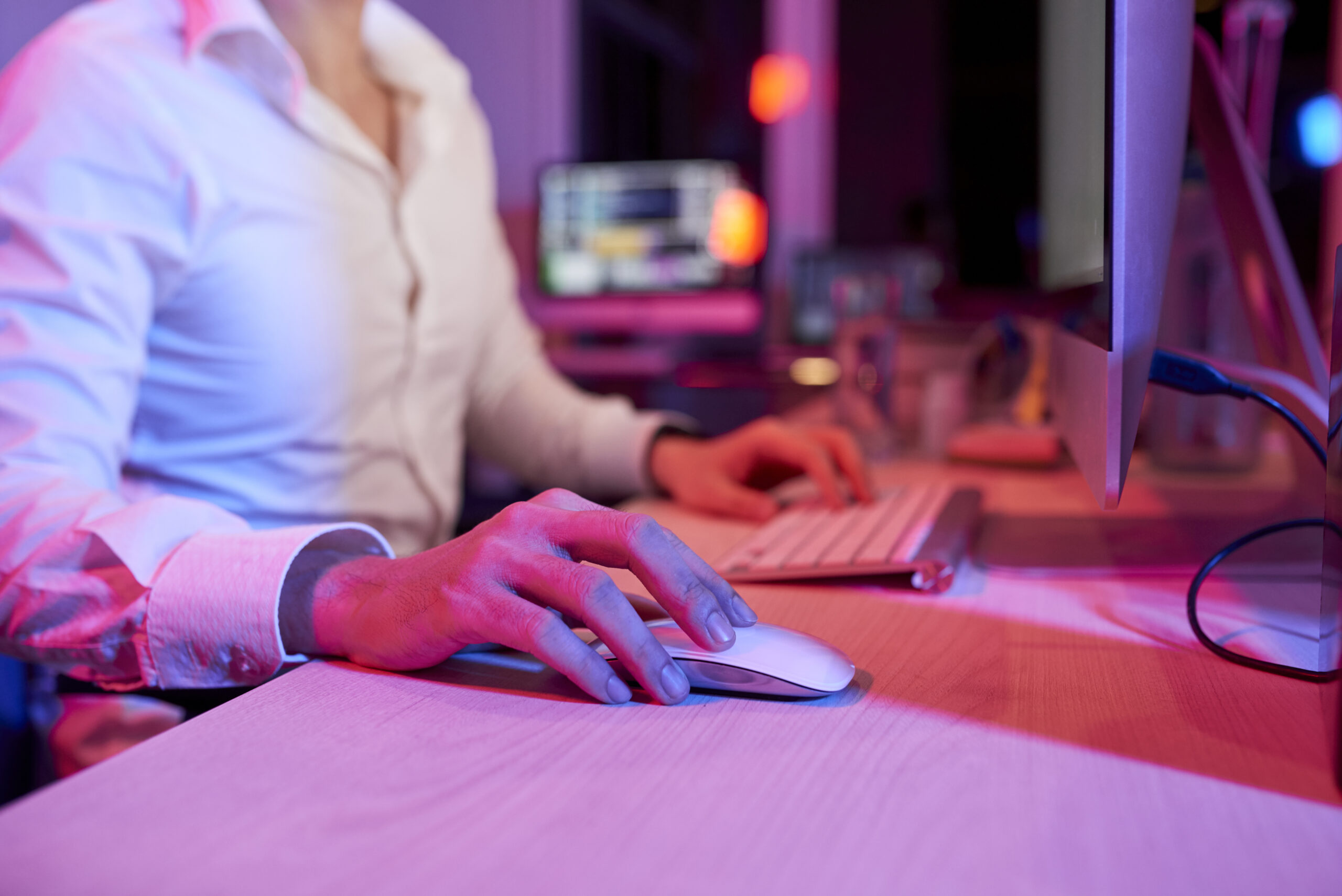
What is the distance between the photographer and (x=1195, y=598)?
58cm

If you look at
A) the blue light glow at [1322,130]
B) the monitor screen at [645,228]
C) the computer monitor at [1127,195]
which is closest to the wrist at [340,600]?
the computer monitor at [1127,195]

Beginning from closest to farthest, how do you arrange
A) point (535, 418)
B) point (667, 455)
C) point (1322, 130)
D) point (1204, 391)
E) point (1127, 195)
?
point (1127, 195) < point (1204, 391) < point (667, 455) < point (535, 418) < point (1322, 130)

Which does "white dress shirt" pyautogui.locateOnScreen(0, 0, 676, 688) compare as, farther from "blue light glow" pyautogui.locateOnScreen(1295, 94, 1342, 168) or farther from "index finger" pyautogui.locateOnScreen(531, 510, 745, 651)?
"blue light glow" pyautogui.locateOnScreen(1295, 94, 1342, 168)

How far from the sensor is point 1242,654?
20.1 inches

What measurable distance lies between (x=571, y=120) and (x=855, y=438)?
2.39 meters

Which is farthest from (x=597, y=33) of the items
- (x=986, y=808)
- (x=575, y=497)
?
(x=986, y=808)

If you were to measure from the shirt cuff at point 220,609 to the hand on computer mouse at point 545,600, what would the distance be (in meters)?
0.03

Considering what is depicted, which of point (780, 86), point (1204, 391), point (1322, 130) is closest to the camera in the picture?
point (1204, 391)

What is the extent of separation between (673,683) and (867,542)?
12.1 inches

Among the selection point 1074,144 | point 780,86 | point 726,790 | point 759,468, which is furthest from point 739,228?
point 726,790

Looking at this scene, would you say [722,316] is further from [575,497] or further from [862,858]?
[862,858]

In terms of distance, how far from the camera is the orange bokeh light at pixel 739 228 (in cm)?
273

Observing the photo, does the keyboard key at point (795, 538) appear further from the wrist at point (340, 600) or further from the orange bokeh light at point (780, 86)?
the orange bokeh light at point (780, 86)

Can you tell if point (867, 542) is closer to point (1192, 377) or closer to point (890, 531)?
point (890, 531)
